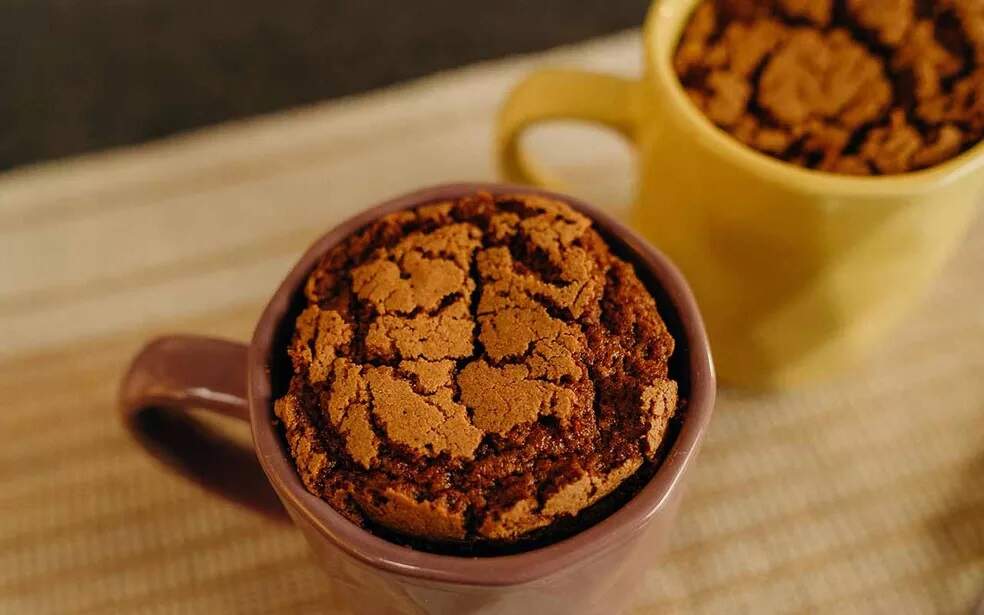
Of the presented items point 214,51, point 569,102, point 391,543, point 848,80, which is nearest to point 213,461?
point 391,543

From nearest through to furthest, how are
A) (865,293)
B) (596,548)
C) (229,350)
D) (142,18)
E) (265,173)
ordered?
(596,548) → (229,350) → (865,293) → (265,173) → (142,18)

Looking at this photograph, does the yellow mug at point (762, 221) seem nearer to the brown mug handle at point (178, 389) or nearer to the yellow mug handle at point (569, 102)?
the yellow mug handle at point (569, 102)

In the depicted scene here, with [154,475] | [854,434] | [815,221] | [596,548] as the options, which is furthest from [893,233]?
[154,475]

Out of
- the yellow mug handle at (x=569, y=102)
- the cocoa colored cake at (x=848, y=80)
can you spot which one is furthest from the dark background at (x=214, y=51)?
the cocoa colored cake at (x=848, y=80)

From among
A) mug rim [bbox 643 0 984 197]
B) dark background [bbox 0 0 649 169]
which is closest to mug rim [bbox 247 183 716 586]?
mug rim [bbox 643 0 984 197]

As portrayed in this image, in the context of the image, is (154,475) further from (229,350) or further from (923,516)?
(923,516)

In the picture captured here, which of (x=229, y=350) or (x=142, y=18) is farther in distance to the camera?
(x=142, y=18)

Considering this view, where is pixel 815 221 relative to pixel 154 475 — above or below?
above
